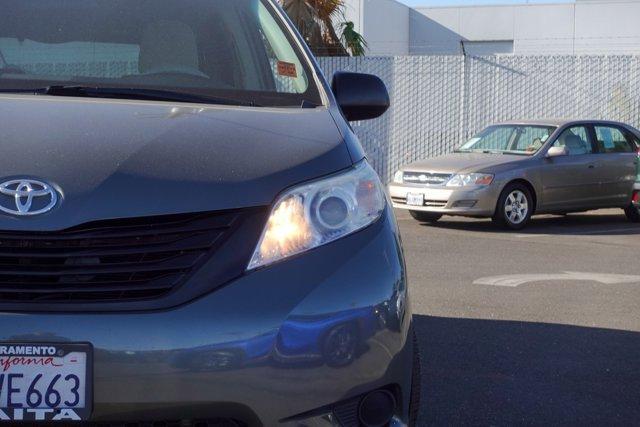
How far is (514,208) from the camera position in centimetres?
1357

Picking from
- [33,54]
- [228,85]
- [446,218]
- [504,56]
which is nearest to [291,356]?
[228,85]

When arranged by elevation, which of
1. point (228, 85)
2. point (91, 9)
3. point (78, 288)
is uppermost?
point (91, 9)

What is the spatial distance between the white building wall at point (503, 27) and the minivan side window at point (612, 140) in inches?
691

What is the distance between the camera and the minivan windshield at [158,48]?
3832mm

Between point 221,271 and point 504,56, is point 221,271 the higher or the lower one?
the lower one

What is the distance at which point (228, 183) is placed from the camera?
2811mm

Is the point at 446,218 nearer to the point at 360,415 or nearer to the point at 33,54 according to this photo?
the point at 33,54

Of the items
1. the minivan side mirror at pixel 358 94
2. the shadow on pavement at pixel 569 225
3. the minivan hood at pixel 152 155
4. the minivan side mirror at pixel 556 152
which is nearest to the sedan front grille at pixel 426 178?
the shadow on pavement at pixel 569 225

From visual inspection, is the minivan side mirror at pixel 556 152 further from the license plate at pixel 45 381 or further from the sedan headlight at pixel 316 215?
the license plate at pixel 45 381

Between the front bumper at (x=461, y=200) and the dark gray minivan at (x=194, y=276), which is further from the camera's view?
the front bumper at (x=461, y=200)

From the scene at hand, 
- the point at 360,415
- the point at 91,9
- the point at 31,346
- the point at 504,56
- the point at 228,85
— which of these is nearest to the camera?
the point at 31,346

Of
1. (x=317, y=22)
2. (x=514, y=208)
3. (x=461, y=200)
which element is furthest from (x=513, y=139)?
(x=317, y=22)

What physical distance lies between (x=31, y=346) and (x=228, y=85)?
1.64m

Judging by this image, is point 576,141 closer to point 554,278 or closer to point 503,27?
point 554,278
